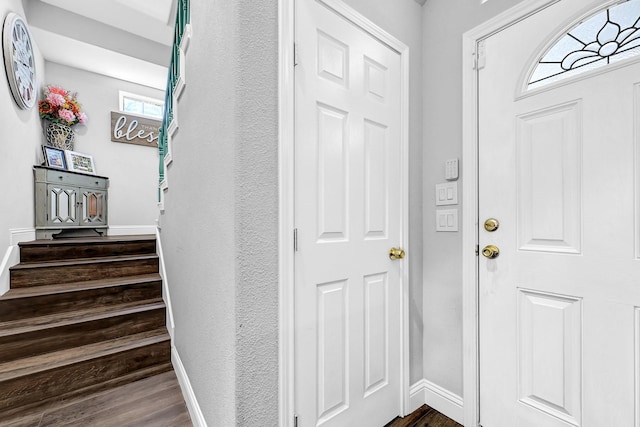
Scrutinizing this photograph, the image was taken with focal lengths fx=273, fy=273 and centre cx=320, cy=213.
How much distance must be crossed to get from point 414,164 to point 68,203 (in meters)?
3.61

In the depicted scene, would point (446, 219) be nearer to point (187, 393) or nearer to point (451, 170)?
point (451, 170)

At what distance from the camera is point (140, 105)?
4133 mm

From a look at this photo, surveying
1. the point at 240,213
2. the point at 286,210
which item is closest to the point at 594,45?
the point at 286,210

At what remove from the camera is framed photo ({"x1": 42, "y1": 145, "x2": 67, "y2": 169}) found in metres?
3.04

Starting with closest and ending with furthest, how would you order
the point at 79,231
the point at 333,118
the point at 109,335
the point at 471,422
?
the point at 333,118 < the point at 471,422 < the point at 109,335 < the point at 79,231

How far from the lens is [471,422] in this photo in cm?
139

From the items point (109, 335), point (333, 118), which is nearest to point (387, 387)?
point (333, 118)

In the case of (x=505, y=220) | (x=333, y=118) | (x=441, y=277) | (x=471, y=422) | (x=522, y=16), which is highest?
(x=522, y=16)

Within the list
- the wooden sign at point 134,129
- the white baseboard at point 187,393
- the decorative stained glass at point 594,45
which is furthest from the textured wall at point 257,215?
the wooden sign at point 134,129

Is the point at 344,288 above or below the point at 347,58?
below

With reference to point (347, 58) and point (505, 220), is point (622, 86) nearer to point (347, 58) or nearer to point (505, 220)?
point (505, 220)

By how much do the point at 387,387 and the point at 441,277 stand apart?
657 millimetres

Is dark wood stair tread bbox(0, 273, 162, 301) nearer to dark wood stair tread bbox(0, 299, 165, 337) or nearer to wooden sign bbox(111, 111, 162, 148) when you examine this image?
dark wood stair tread bbox(0, 299, 165, 337)

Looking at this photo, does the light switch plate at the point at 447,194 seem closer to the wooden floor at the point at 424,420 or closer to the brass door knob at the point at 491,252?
the brass door knob at the point at 491,252
